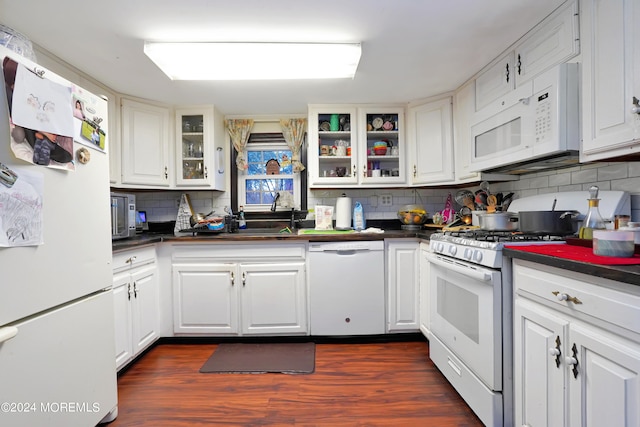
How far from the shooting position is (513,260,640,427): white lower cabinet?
2.67 ft

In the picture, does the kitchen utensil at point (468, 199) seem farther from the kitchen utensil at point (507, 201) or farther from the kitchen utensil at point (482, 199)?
the kitchen utensil at point (507, 201)

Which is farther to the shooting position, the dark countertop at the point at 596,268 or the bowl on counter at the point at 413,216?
the bowl on counter at the point at 413,216

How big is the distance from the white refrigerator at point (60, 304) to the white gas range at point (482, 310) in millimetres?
1858

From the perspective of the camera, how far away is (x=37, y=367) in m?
1.04

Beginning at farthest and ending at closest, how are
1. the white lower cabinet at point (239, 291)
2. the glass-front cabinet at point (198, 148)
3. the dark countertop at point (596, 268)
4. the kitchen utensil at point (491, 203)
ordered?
the glass-front cabinet at point (198, 148) < the white lower cabinet at point (239, 291) < the kitchen utensil at point (491, 203) < the dark countertop at point (596, 268)

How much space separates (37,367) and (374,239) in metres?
2.00

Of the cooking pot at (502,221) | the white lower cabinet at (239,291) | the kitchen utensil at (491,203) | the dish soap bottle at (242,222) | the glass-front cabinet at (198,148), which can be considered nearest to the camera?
the cooking pot at (502,221)

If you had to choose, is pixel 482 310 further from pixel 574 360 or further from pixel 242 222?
pixel 242 222

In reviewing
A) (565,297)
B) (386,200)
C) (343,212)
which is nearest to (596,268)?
(565,297)

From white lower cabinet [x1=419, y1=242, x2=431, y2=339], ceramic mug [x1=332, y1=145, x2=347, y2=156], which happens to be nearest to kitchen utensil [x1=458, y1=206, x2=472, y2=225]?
white lower cabinet [x1=419, y1=242, x2=431, y2=339]

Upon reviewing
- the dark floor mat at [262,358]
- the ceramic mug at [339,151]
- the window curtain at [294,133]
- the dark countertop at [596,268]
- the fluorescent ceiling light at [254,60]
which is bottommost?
the dark floor mat at [262,358]

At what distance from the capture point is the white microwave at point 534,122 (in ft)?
4.38

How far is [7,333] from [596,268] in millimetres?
1933

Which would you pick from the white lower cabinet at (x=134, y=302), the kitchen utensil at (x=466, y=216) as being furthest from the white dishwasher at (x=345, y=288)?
the white lower cabinet at (x=134, y=302)
